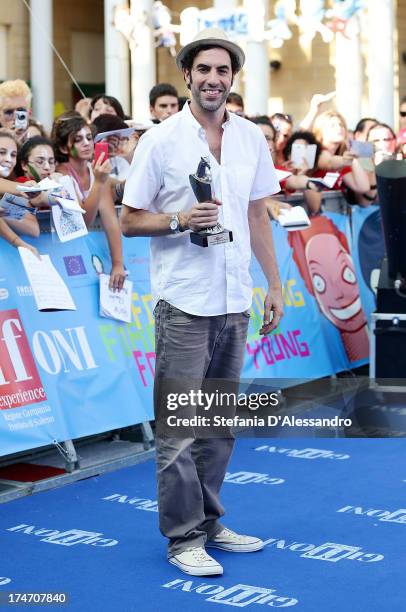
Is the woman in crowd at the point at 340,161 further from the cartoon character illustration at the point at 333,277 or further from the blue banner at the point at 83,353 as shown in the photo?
the blue banner at the point at 83,353

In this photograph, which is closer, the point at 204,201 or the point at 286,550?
the point at 204,201

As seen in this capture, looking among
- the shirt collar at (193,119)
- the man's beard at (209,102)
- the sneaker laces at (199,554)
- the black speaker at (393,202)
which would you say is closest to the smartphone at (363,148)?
the black speaker at (393,202)

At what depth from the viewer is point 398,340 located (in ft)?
26.9

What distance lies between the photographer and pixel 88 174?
7414 mm

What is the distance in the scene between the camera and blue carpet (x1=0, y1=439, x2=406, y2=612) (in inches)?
177

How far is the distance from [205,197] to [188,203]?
0.74 feet

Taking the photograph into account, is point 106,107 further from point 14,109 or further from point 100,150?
point 100,150

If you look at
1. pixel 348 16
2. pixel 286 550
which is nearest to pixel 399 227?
pixel 286 550

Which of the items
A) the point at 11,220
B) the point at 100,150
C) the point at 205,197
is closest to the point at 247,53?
the point at 100,150

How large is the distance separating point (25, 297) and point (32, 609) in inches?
97.3

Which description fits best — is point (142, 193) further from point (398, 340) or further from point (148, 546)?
point (398, 340)

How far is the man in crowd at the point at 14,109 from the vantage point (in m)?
8.01

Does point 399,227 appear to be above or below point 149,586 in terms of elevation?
above

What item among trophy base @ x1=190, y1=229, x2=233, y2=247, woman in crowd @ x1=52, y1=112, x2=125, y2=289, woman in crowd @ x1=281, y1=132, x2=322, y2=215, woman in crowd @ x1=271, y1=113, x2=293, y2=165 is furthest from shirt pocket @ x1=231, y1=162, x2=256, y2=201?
woman in crowd @ x1=271, y1=113, x2=293, y2=165
